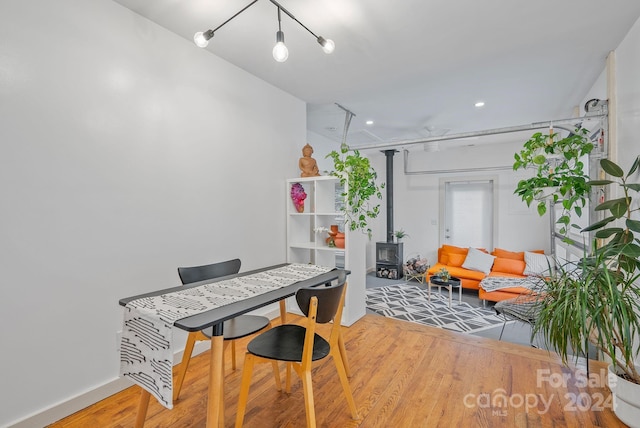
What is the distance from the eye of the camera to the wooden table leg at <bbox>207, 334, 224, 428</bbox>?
1303mm

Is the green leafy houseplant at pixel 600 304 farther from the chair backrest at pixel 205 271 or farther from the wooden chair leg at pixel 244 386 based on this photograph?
the chair backrest at pixel 205 271

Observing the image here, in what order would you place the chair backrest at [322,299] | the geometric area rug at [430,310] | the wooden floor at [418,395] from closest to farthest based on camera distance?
the chair backrest at [322,299] < the wooden floor at [418,395] < the geometric area rug at [430,310]

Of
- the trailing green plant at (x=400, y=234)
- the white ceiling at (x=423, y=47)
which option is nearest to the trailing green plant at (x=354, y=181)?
the white ceiling at (x=423, y=47)

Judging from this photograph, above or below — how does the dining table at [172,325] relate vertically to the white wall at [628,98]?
below

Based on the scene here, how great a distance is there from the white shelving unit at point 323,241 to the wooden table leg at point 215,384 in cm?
188

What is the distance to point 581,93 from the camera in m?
3.49

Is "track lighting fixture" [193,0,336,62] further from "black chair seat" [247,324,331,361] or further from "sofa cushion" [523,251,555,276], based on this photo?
"sofa cushion" [523,251,555,276]

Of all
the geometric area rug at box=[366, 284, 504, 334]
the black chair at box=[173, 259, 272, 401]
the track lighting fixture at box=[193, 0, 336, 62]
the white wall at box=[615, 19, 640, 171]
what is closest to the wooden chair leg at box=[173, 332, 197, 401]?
the black chair at box=[173, 259, 272, 401]

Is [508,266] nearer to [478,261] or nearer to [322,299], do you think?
[478,261]

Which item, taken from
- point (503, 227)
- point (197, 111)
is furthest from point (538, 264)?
point (197, 111)

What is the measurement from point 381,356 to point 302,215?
1710 millimetres

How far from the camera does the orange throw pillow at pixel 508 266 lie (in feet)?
17.5

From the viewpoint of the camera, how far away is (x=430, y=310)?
4.45 meters

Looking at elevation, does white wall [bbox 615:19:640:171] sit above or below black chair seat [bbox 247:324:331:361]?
above
